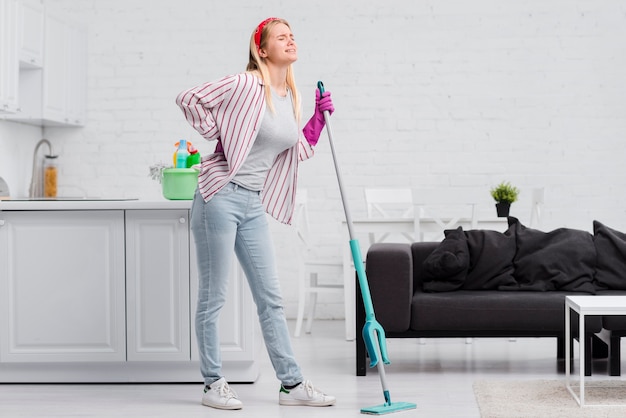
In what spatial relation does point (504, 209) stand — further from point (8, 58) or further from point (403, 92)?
point (8, 58)

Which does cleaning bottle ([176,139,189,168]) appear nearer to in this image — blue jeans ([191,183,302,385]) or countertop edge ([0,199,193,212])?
countertop edge ([0,199,193,212])

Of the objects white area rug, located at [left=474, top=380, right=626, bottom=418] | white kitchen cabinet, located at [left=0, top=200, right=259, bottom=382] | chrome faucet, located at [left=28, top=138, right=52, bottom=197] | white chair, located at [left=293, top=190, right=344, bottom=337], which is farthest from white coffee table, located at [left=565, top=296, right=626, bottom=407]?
chrome faucet, located at [left=28, top=138, right=52, bottom=197]

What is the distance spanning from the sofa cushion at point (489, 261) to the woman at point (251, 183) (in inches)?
48.7

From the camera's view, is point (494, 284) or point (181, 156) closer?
point (181, 156)

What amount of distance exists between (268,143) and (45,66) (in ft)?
9.20

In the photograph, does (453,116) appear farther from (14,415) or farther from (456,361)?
(14,415)

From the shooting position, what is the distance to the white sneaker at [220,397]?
3.57 meters

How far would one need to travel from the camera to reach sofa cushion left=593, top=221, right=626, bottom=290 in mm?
4504

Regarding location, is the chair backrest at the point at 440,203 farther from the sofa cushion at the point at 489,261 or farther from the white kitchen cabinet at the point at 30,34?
the white kitchen cabinet at the point at 30,34

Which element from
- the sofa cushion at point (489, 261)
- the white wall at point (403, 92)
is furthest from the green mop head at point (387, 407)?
the white wall at point (403, 92)

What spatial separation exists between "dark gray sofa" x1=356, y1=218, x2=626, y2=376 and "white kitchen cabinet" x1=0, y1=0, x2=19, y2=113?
2265 millimetres

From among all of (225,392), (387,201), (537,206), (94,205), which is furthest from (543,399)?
(387,201)

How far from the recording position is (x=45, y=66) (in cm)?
582

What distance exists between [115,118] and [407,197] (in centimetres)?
212
